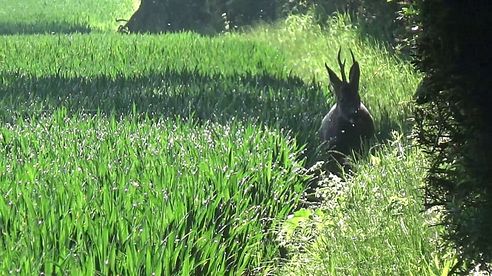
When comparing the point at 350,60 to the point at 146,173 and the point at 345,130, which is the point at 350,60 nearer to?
the point at 345,130

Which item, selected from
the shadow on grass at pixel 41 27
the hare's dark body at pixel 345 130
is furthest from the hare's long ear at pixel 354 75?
the shadow on grass at pixel 41 27

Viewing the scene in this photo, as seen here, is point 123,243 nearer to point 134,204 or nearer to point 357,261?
point 134,204

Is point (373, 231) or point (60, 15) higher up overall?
point (373, 231)

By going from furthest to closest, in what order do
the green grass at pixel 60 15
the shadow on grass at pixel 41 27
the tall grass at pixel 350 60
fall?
1. the green grass at pixel 60 15
2. the shadow on grass at pixel 41 27
3. the tall grass at pixel 350 60

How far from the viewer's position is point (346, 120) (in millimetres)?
6262

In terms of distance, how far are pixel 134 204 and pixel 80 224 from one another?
0.30m

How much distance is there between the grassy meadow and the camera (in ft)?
12.2

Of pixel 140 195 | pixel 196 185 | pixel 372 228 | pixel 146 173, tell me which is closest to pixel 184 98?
pixel 146 173

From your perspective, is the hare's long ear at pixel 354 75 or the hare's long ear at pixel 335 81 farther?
the hare's long ear at pixel 335 81

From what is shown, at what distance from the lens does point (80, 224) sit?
12.3 ft

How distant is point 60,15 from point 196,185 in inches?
826

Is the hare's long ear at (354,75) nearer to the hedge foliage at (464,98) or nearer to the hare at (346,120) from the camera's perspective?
the hare at (346,120)

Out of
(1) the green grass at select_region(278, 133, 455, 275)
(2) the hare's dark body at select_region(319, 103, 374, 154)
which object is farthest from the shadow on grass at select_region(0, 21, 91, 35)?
(1) the green grass at select_region(278, 133, 455, 275)

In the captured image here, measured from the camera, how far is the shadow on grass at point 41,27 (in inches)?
803
